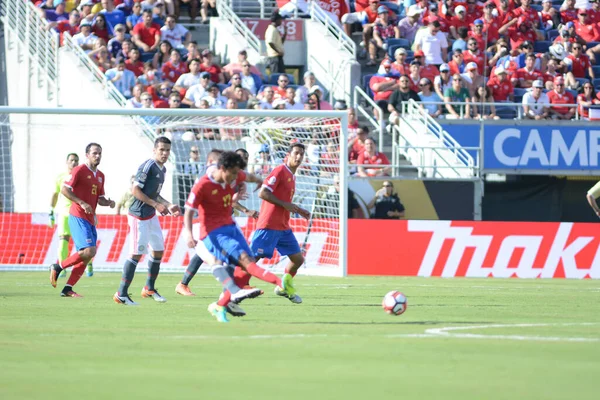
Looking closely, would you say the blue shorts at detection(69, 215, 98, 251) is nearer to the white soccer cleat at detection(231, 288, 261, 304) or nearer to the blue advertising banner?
the white soccer cleat at detection(231, 288, 261, 304)

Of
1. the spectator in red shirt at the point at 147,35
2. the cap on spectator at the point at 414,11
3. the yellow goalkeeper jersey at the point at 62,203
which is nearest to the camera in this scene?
the yellow goalkeeper jersey at the point at 62,203

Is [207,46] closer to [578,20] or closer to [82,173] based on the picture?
[578,20]

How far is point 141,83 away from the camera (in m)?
26.7

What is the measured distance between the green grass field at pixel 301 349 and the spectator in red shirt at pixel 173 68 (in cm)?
1219

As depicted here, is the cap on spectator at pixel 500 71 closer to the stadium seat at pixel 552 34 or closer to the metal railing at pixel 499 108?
the metal railing at pixel 499 108

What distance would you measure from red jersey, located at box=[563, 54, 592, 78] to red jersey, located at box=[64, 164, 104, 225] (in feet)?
56.0

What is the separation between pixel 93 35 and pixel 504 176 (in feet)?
34.0

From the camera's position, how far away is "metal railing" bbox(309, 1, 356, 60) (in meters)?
29.2

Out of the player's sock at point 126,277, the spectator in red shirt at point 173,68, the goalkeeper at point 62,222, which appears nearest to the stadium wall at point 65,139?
the spectator in red shirt at point 173,68

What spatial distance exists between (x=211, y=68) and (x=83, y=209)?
1263 centimetres

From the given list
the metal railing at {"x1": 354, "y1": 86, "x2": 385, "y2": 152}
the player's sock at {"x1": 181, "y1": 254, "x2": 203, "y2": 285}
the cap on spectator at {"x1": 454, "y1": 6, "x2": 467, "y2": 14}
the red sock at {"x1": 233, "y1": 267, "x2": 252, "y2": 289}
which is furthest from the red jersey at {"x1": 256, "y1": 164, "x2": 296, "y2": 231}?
the cap on spectator at {"x1": 454, "y1": 6, "x2": 467, "y2": 14}

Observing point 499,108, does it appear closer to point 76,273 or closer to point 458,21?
point 458,21

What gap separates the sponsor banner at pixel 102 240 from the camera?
23.3m

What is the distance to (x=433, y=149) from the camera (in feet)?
86.5
